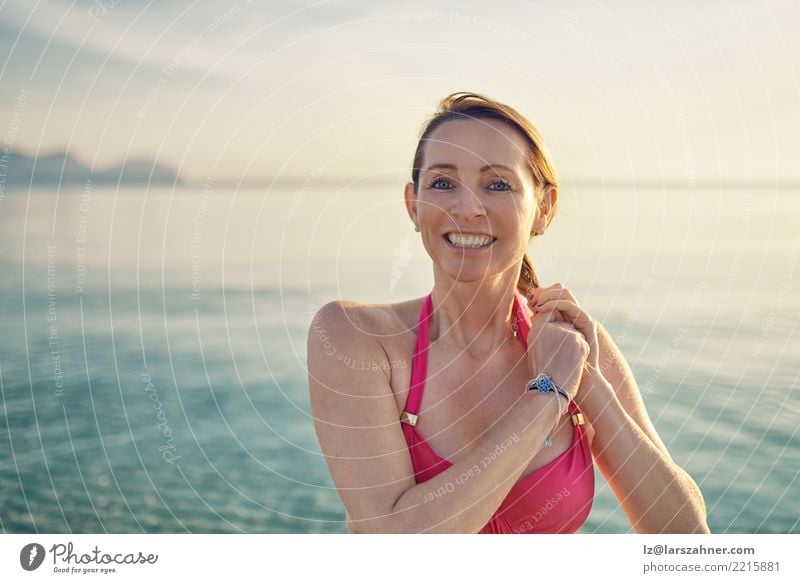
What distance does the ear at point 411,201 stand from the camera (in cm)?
264

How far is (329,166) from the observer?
4.91m

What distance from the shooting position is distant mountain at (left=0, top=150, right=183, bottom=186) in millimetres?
5441

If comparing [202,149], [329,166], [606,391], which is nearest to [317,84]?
[329,166]

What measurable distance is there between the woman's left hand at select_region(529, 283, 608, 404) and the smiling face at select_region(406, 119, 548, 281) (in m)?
0.20

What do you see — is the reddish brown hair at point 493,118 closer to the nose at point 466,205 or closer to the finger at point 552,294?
the nose at point 466,205

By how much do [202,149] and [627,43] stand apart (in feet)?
8.80

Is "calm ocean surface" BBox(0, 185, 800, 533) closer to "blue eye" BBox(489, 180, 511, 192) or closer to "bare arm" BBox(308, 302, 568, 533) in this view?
"bare arm" BBox(308, 302, 568, 533)

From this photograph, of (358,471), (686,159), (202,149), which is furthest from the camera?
(686,159)

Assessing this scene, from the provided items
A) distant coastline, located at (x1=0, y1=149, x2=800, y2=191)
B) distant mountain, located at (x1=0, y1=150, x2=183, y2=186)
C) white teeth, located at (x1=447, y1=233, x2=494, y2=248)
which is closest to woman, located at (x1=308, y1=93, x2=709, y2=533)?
white teeth, located at (x1=447, y1=233, x2=494, y2=248)

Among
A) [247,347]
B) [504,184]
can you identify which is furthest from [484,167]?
[247,347]

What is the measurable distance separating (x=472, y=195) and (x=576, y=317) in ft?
1.58

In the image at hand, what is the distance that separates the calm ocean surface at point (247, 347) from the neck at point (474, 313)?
2.24 meters

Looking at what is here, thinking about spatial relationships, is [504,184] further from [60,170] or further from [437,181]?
[60,170]
